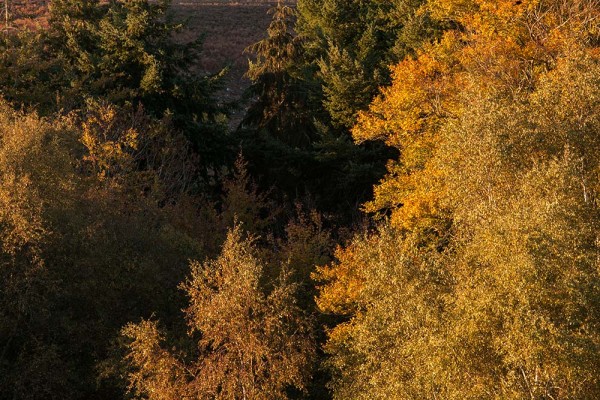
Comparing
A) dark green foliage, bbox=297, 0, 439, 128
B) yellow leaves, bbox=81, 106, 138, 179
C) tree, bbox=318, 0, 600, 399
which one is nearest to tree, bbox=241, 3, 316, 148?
dark green foliage, bbox=297, 0, 439, 128

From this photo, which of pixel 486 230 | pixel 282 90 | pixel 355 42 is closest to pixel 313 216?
pixel 282 90

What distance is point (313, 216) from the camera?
38.3 metres

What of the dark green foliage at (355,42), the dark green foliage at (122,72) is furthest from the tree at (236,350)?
the dark green foliage at (122,72)

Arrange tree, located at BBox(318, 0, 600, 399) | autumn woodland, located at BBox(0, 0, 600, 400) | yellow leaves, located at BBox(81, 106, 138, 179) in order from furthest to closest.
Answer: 1. yellow leaves, located at BBox(81, 106, 138, 179)
2. autumn woodland, located at BBox(0, 0, 600, 400)
3. tree, located at BBox(318, 0, 600, 399)

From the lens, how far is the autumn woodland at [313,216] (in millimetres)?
18094

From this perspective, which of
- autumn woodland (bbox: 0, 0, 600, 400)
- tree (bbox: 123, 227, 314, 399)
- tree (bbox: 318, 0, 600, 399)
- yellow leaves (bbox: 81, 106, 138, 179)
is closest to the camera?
tree (bbox: 318, 0, 600, 399)

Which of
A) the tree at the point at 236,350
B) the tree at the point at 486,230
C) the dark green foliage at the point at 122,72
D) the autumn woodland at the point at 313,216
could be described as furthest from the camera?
the dark green foliage at the point at 122,72

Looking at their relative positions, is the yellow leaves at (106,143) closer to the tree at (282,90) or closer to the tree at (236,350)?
the tree at (282,90)

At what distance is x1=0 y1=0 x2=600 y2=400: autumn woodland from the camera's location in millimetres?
18094

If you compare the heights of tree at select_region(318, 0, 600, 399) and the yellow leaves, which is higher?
tree at select_region(318, 0, 600, 399)

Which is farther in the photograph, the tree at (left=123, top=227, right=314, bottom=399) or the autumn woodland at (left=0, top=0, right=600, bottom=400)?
the tree at (left=123, top=227, right=314, bottom=399)

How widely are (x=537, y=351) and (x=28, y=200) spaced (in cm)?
1780

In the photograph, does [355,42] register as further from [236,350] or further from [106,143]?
[236,350]

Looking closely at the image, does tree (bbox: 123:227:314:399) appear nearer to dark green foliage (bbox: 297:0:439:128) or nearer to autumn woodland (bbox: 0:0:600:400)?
autumn woodland (bbox: 0:0:600:400)
